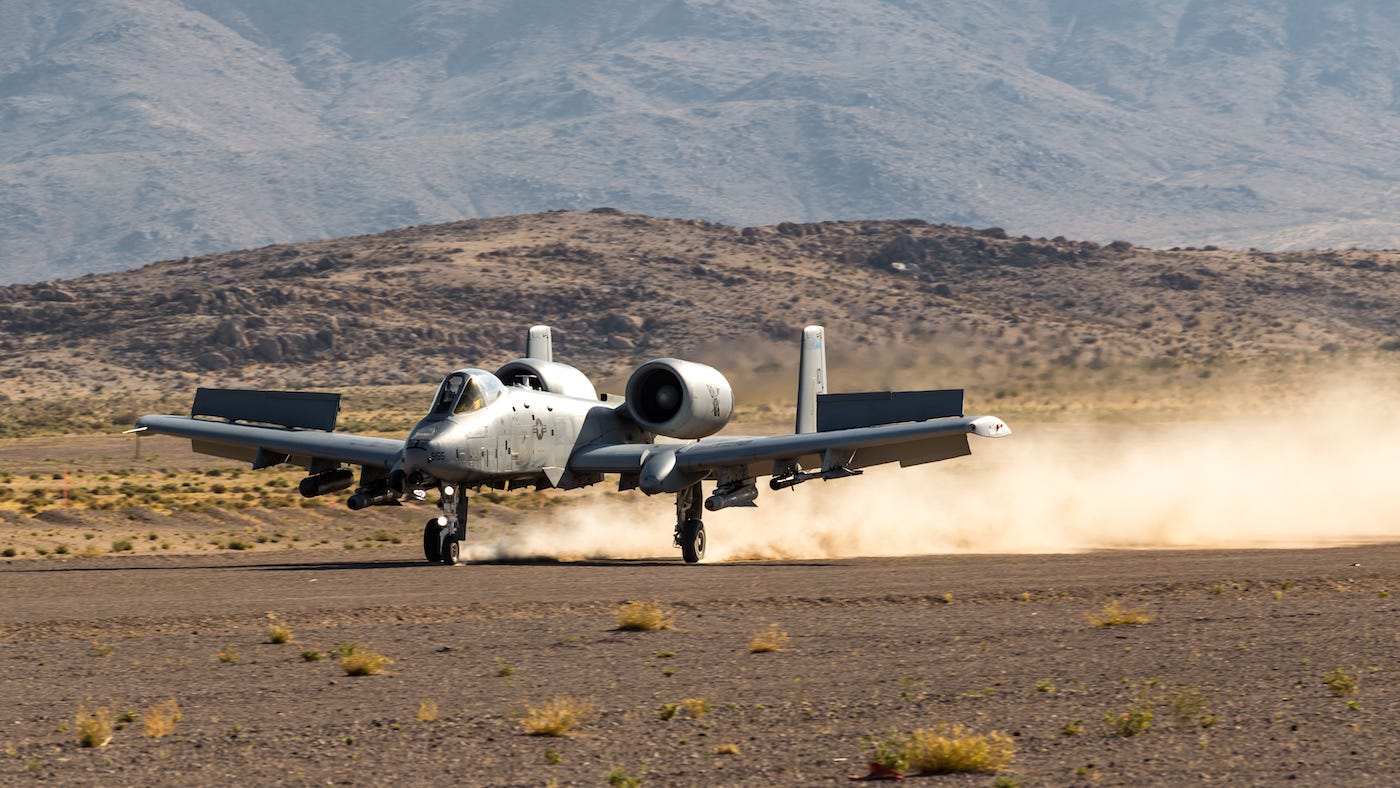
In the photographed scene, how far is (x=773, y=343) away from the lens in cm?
4991

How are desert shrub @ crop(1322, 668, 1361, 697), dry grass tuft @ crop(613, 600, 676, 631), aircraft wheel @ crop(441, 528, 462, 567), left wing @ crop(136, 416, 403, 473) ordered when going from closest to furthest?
desert shrub @ crop(1322, 668, 1361, 697)
dry grass tuft @ crop(613, 600, 676, 631)
aircraft wheel @ crop(441, 528, 462, 567)
left wing @ crop(136, 416, 403, 473)

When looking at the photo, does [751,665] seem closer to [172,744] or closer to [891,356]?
[172,744]

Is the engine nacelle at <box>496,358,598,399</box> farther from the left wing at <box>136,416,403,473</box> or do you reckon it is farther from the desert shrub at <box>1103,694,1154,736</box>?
the desert shrub at <box>1103,694,1154,736</box>

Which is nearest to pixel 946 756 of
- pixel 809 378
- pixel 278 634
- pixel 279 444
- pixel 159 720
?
pixel 159 720

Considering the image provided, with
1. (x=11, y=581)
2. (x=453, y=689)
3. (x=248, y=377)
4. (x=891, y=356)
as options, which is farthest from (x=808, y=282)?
(x=453, y=689)

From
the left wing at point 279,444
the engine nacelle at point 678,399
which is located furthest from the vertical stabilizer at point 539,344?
the left wing at point 279,444

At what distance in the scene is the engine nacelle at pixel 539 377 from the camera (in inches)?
1289

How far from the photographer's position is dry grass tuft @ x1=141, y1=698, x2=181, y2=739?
15.4m

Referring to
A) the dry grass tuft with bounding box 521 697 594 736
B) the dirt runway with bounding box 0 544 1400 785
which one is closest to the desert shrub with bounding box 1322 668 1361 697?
the dirt runway with bounding box 0 544 1400 785

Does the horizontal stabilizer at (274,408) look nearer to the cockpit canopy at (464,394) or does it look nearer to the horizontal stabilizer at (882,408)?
the cockpit canopy at (464,394)

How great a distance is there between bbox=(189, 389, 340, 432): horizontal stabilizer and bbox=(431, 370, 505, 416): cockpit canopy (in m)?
3.58

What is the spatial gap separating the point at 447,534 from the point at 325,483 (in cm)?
253

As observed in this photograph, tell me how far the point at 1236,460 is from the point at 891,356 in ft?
36.8

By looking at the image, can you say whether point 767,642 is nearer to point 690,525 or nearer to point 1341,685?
point 1341,685
